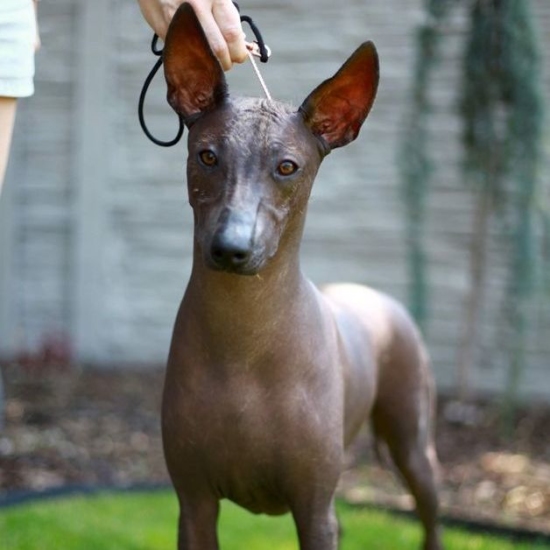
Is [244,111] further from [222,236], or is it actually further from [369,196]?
[369,196]

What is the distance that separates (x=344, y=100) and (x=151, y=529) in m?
2.71

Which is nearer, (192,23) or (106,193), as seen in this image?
(192,23)

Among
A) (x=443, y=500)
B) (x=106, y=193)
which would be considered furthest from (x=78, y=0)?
(x=443, y=500)

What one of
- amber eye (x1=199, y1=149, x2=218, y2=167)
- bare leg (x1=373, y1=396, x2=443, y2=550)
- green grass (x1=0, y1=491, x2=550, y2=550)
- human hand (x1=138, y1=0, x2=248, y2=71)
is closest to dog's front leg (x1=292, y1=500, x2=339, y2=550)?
amber eye (x1=199, y1=149, x2=218, y2=167)

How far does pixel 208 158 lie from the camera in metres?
2.65

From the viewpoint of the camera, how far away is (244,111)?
269 centimetres

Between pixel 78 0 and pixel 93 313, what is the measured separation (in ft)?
7.11

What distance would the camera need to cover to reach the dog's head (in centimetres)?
252

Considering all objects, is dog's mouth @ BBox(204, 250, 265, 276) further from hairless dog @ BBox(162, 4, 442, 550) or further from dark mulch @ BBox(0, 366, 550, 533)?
dark mulch @ BBox(0, 366, 550, 533)

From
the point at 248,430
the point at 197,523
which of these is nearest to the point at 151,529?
the point at 197,523

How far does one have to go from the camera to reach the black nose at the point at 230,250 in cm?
245

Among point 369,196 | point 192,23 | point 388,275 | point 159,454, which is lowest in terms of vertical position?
point 159,454

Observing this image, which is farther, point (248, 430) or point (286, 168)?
point (248, 430)

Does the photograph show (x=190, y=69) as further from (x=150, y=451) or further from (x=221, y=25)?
(x=150, y=451)
